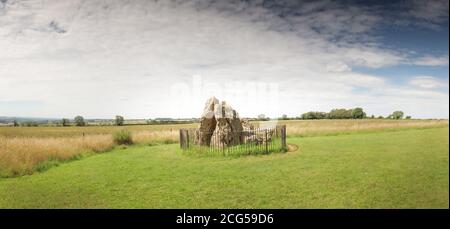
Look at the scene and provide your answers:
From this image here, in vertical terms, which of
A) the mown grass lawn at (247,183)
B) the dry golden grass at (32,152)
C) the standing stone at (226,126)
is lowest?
the mown grass lawn at (247,183)

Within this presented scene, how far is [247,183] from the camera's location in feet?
27.2

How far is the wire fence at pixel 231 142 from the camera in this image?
13594 millimetres

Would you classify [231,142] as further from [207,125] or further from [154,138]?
[154,138]

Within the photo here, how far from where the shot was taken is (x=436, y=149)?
13.8 metres

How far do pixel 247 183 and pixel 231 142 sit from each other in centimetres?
695

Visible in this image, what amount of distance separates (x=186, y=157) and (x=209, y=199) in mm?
6679

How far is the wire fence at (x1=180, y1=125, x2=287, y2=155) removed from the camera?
13594 mm

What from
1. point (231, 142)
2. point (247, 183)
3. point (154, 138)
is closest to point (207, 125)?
point (231, 142)

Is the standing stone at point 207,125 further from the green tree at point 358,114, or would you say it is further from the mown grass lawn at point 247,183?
the green tree at point 358,114

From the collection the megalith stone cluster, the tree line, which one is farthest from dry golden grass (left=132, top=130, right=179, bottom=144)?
the tree line

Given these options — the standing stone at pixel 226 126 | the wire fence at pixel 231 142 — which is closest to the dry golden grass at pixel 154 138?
the wire fence at pixel 231 142

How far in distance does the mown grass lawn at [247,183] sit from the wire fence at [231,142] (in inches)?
45.9
